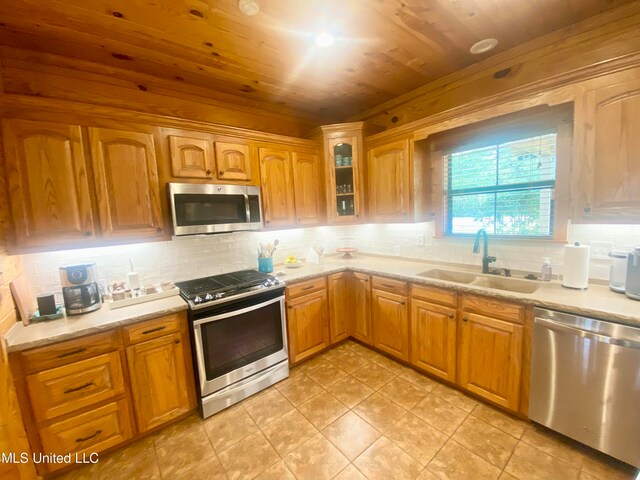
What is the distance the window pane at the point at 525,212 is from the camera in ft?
6.77

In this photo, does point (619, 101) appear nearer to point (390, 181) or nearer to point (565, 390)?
point (390, 181)

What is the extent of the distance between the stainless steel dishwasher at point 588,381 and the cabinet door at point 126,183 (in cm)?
283

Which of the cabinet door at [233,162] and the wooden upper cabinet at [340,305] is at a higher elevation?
the cabinet door at [233,162]

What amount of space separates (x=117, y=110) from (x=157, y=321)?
1.52 meters

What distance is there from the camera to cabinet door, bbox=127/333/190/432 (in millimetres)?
1740

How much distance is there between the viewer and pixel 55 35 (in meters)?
1.66

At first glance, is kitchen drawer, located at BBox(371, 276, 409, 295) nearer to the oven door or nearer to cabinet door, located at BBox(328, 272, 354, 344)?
cabinet door, located at BBox(328, 272, 354, 344)

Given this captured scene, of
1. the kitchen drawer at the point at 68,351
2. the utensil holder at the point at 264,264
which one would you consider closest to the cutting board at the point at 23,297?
the kitchen drawer at the point at 68,351

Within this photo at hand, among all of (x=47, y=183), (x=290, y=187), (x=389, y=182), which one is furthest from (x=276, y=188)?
(x=47, y=183)

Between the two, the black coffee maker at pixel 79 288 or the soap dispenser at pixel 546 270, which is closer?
the black coffee maker at pixel 79 288

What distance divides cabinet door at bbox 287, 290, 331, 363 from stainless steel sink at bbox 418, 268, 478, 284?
1040 mm

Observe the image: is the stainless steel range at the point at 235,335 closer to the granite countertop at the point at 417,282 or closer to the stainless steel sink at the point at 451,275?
the granite countertop at the point at 417,282

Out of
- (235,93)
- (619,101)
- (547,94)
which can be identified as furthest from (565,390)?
(235,93)

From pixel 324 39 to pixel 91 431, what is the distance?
2.97 meters
